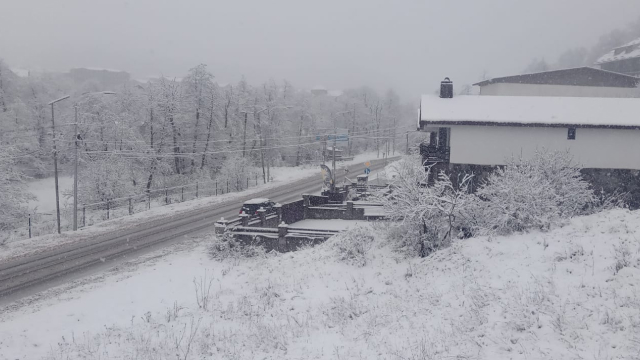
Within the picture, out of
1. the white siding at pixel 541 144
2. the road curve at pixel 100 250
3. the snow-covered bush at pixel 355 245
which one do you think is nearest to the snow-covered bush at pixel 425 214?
the snow-covered bush at pixel 355 245

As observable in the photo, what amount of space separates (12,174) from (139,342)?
24408 mm

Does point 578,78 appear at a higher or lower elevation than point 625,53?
lower

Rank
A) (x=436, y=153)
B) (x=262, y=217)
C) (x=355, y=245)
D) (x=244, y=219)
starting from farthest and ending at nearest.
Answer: (x=262, y=217) → (x=436, y=153) → (x=244, y=219) → (x=355, y=245)

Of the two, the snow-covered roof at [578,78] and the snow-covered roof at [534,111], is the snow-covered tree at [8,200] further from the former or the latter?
the snow-covered roof at [578,78]

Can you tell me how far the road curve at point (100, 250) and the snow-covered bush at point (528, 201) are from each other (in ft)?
50.8

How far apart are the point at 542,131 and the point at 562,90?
19993mm

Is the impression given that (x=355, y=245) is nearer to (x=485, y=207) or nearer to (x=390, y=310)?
(x=485, y=207)

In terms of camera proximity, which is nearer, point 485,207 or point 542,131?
point 485,207

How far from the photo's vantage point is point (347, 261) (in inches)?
562

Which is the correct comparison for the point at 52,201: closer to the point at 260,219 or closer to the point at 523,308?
the point at 260,219

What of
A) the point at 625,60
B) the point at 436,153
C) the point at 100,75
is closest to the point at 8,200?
the point at 436,153

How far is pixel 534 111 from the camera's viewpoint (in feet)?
68.6

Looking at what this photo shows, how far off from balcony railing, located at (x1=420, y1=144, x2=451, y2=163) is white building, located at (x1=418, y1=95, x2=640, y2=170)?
5 cm

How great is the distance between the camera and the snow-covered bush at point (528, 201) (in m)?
12.3
